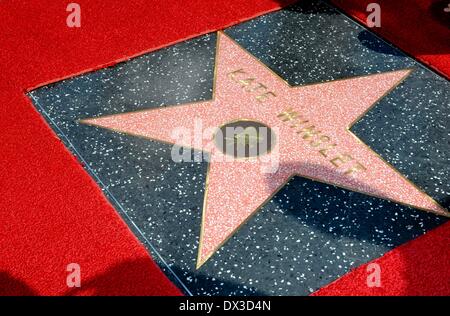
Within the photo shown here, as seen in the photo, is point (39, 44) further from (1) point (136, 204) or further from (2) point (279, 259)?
(2) point (279, 259)

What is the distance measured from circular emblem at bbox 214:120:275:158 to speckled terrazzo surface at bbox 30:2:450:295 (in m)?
0.14

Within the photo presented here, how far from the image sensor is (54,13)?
257 cm

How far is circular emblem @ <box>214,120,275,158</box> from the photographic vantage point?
1.84 metres

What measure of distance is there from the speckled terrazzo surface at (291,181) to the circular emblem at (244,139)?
0.47ft

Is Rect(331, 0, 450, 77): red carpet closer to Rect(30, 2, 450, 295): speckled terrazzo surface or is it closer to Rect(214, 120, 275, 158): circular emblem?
Rect(30, 2, 450, 295): speckled terrazzo surface

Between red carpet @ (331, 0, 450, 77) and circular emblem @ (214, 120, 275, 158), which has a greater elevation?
red carpet @ (331, 0, 450, 77)

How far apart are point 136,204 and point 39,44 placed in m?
1.08

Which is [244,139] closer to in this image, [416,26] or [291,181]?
[291,181]

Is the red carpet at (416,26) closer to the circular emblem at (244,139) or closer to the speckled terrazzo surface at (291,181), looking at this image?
the speckled terrazzo surface at (291,181)

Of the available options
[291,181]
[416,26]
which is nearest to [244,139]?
[291,181]

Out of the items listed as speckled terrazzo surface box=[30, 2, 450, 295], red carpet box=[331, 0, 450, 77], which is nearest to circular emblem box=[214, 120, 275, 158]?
speckled terrazzo surface box=[30, 2, 450, 295]

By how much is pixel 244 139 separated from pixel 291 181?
24 centimetres

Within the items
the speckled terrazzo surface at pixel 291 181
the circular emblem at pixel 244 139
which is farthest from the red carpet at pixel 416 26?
the circular emblem at pixel 244 139
